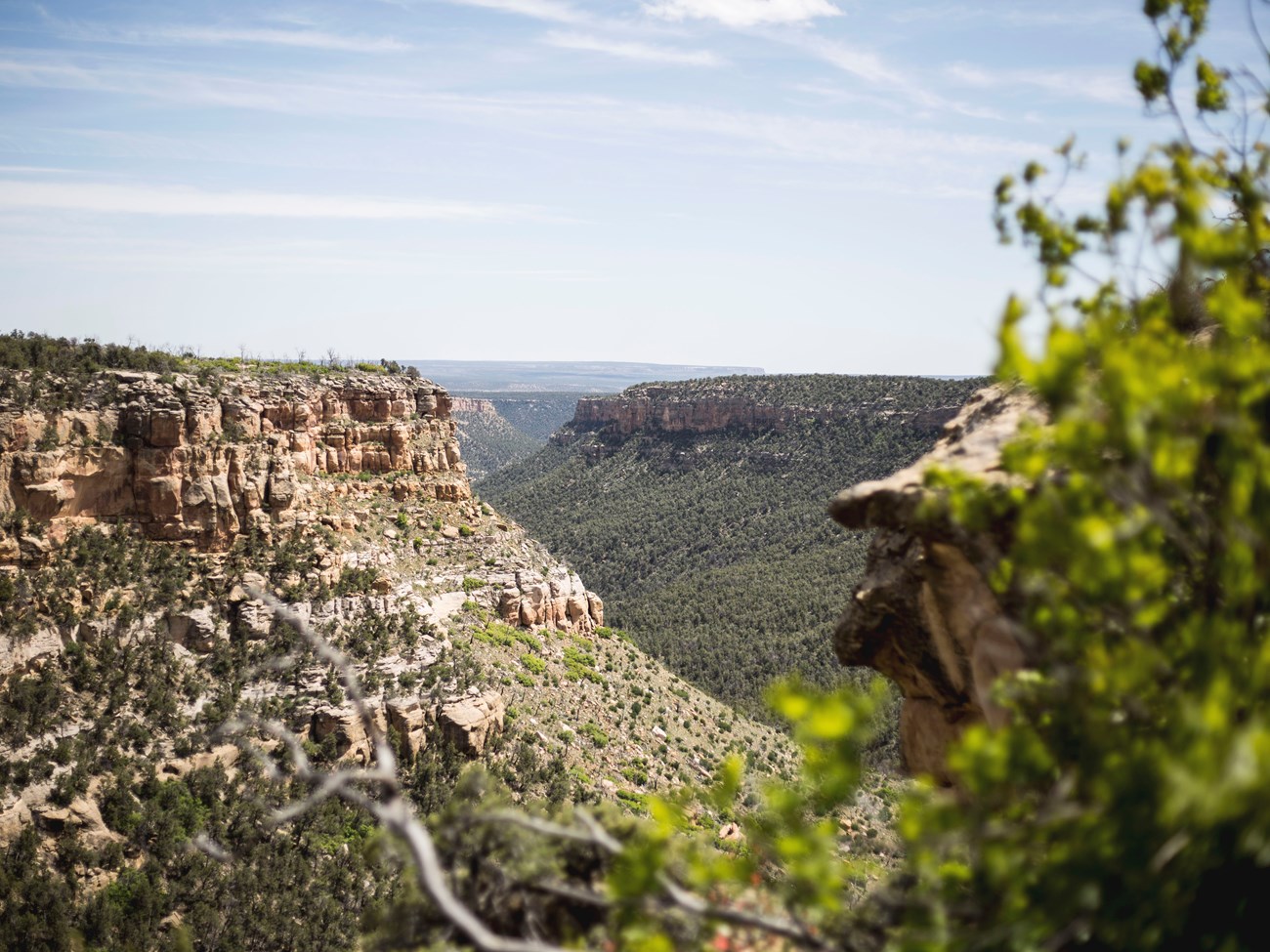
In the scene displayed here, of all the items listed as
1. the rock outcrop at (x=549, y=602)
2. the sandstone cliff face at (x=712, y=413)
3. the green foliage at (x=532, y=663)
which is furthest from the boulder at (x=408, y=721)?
the sandstone cliff face at (x=712, y=413)

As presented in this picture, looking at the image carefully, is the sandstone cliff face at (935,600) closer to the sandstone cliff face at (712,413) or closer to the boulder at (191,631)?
the boulder at (191,631)

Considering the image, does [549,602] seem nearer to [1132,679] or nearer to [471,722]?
[471,722]

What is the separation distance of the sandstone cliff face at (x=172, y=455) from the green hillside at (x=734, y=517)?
33.1 metres

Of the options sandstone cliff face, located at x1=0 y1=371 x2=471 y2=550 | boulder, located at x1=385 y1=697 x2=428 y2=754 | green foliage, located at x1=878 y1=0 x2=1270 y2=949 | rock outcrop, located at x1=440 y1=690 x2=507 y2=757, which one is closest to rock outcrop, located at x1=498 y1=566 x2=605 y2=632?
rock outcrop, located at x1=440 y1=690 x2=507 y2=757

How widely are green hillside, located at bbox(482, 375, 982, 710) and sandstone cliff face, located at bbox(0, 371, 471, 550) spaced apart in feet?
108

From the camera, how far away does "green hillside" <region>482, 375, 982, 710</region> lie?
6475cm

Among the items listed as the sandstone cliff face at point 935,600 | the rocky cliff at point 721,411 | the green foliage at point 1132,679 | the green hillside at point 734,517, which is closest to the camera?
the green foliage at point 1132,679

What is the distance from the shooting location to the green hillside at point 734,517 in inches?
2549

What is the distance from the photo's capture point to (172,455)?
33938 millimetres

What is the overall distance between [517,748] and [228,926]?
11289mm

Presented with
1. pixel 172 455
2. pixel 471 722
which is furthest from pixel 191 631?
pixel 471 722

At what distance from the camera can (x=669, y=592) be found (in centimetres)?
7800

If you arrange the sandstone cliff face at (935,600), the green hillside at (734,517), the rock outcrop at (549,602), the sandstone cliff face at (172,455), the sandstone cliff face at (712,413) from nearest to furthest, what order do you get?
the sandstone cliff face at (935,600) < the sandstone cliff face at (172,455) < the rock outcrop at (549,602) < the green hillside at (734,517) < the sandstone cliff face at (712,413)

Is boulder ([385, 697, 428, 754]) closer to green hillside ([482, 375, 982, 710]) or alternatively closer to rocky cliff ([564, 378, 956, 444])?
green hillside ([482, 375, 982, 710])
